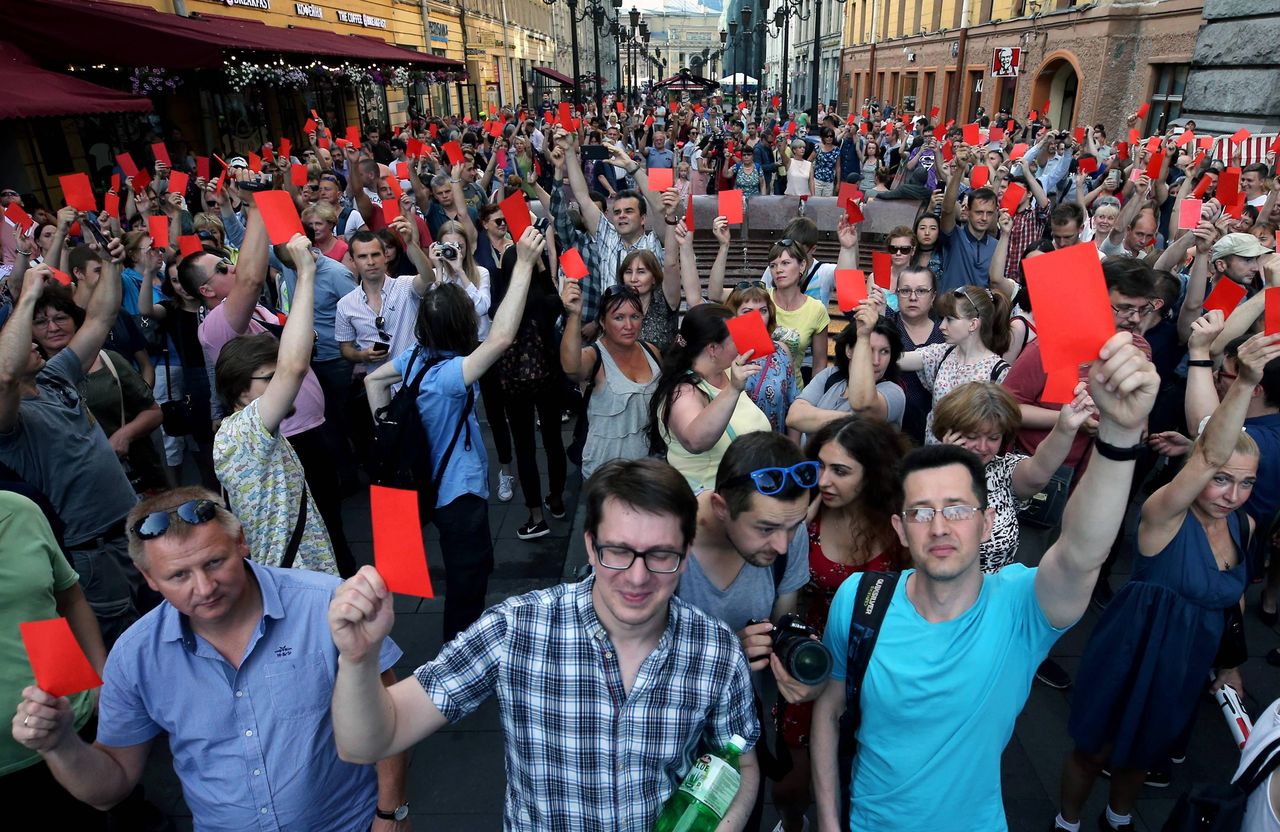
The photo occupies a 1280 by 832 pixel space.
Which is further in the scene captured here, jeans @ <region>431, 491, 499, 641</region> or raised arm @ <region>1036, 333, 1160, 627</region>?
jeans @ <region>431, 491, 499, 641</region>

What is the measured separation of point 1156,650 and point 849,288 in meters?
2.04

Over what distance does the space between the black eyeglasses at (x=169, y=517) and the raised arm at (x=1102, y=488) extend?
2.07m

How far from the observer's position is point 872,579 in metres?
2.04

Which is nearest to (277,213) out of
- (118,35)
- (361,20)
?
(118,35)

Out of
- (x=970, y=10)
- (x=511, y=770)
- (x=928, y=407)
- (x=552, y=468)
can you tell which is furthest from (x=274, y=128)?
(x=970, y=10)

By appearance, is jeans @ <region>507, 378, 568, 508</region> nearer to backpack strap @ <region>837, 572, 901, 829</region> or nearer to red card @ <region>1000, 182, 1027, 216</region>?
backpack strap @ <region>837, 572, 901, 829</region>

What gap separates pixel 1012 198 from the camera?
6082 millimetres

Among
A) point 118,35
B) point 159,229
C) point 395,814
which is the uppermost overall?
point 118,35

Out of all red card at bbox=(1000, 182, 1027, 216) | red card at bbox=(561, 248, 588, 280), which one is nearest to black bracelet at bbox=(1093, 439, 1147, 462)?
red card at bbox=(561, 248, 588, 280)

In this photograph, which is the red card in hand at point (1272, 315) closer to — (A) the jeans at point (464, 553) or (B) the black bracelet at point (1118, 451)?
(B) the black bracelet at point (1118, 451)

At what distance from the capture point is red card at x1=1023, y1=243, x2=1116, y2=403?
154cm

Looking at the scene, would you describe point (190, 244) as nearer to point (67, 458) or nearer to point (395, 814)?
point (67, 458)

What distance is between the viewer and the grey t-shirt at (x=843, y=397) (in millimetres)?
3648

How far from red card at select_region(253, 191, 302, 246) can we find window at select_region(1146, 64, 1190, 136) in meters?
20.1
